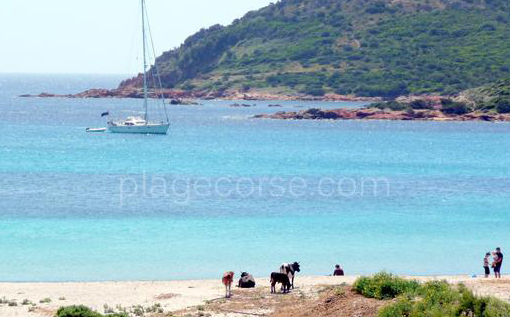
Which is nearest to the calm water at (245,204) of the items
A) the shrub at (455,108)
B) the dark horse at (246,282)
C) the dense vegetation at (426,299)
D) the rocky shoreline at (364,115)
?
the dark horse at (246,282)

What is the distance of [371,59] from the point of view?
175750 mm

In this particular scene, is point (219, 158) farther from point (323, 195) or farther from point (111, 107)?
point (111, 107)

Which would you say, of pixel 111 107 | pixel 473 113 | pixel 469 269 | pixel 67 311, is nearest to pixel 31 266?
pixel 67 311

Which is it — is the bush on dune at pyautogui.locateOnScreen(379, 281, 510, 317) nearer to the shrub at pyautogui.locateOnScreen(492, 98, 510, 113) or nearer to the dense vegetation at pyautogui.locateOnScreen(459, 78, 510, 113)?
the shrub at pyautogui.locateOnScreen(492, 98, 510, 113)

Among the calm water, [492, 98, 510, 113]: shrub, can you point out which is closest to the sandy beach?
the calm water

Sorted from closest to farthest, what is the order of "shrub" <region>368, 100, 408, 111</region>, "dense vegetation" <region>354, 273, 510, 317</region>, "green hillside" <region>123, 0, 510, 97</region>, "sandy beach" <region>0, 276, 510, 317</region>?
"dense vegetation" <region>354, 273, 510, 317</region> → "sandy beach" <region>0, 276, 510, 317</region> → "shrub" <region>368, 100, 408, 111</region> → "green hillside" <region>123, 0, 510, 97</region>

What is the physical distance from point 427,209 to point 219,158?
1172 inches

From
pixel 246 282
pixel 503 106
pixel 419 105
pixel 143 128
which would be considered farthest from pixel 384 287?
pixel 419 105

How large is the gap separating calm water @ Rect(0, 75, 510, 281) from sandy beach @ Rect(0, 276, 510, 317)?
342cm

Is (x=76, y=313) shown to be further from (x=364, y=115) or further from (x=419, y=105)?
(x=419, y=105)

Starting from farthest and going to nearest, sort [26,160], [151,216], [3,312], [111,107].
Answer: [111,107] → [26,160] → [151,216] → [3,312]

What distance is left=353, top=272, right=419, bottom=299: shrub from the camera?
1912 centimetres

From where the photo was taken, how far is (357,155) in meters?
77.6

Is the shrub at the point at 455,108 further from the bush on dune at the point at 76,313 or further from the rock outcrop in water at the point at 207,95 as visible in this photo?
the bush on dune at the point at 76,313
